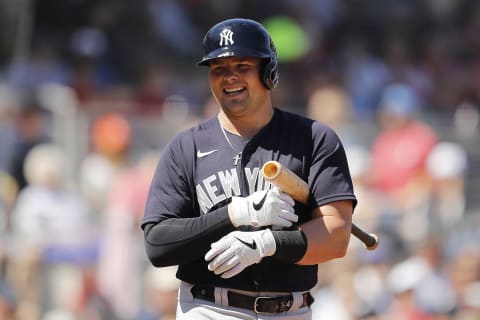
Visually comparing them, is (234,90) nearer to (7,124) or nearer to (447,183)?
(447,183)

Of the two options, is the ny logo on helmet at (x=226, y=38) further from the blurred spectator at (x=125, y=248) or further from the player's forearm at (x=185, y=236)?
the blurred spectator at (x=125, y=248)

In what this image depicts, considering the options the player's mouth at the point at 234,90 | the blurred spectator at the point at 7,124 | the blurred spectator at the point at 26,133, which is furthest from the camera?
the blurred spectator at the point at 7,124

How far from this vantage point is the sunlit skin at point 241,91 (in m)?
→ 4.99

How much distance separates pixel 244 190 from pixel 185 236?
13.2 inches

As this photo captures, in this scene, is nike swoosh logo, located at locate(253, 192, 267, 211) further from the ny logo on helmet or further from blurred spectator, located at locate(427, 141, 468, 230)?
blurred spectator, located at locate(427, 141, 468, 230)

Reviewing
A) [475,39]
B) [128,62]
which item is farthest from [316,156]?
[475,39]

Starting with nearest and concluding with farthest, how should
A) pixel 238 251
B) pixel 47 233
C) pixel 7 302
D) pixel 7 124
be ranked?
pixel 238 251 < pixel 7 302 < pixel 47 233 < pixel 7 124

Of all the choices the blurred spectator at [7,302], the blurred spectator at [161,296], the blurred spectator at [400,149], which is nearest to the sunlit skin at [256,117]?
the blurred spectator at [161,296]

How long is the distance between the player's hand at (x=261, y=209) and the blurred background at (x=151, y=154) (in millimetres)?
4049

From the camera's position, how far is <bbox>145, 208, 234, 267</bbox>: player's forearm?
4.79 metres

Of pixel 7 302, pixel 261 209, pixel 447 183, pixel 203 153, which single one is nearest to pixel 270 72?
pixel 203 153

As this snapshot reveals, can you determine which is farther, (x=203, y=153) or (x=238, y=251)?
(x=203, y=153)

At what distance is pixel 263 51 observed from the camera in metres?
4.99

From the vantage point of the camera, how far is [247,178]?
499 cm
